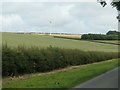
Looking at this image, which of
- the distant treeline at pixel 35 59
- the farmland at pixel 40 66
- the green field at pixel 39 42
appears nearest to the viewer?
the farmland at pixel 40 66

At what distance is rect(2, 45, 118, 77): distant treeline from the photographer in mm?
26453

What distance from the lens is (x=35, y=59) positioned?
31.2 m

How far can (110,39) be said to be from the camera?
3356 inches

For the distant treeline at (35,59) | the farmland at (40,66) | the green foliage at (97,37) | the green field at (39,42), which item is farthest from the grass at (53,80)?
the green foliage at (97,37)

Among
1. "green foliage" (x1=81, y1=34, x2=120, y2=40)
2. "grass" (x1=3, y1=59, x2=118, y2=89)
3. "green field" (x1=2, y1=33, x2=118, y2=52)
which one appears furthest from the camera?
"green foliage" (x1=81, y1=34, x2=120, y2=40)

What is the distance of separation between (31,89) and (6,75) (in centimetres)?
1072

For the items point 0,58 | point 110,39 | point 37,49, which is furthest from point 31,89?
point 110,39

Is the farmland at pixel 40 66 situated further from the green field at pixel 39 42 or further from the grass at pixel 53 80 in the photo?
the green field at pixel 39 42

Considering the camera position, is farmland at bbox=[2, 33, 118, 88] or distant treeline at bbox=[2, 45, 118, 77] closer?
farmland at bbox=[2, 33, 118, 88]

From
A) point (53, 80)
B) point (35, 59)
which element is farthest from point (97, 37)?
point (53, 80)

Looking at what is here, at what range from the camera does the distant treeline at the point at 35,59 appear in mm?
26453

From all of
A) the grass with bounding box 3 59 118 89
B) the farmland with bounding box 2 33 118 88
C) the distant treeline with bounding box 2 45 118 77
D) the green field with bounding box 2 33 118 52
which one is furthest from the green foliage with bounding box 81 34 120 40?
the grass with bounding box 3 59 118 89

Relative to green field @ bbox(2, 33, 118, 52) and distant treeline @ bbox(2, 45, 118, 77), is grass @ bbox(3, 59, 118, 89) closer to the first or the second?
distant treeline @ bbox(2, 45, 118, 77)

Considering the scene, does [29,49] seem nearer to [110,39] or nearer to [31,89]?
[31,89]
